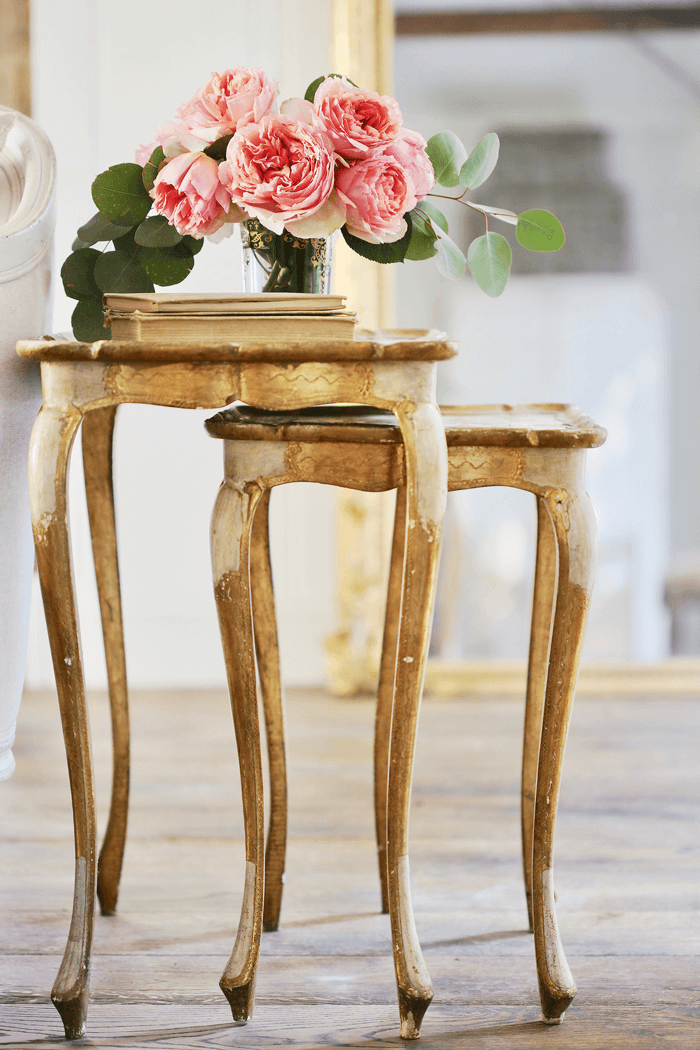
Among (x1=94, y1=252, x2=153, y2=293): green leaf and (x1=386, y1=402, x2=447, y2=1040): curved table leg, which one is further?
(x1=94, y1=252, x2=153, y2=293): green leaf

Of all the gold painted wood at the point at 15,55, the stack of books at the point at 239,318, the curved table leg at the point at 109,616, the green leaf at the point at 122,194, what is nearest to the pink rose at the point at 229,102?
the green leaf at the point at 122,194

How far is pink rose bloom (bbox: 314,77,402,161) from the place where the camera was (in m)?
0.98

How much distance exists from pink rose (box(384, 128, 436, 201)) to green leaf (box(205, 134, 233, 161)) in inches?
7.4

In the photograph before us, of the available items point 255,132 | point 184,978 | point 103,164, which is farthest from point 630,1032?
point 103,164

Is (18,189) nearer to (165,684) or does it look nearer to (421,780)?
(421,780)

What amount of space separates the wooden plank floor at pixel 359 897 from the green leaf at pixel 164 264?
882mm

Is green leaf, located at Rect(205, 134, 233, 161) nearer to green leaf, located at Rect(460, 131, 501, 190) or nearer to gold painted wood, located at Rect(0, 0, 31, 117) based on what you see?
green leaf, located at Rect(460, 131, 501, 190)

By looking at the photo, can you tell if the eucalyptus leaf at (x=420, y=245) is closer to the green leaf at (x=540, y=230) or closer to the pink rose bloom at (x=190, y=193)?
the green leaf at (x=540, y=230)

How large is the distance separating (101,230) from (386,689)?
2.40 feet

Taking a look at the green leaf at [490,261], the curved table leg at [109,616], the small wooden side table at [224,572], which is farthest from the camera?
the curved table leg at [109,616]

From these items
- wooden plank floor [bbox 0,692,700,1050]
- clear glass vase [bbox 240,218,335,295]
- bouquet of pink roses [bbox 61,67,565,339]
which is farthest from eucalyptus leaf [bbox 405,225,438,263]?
wooden plank floor [bbox 0,692,700,1050]

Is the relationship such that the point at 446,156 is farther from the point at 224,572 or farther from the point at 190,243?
the point at 224,572

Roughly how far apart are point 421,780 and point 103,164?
1.69m

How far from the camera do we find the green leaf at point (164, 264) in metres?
1.14
